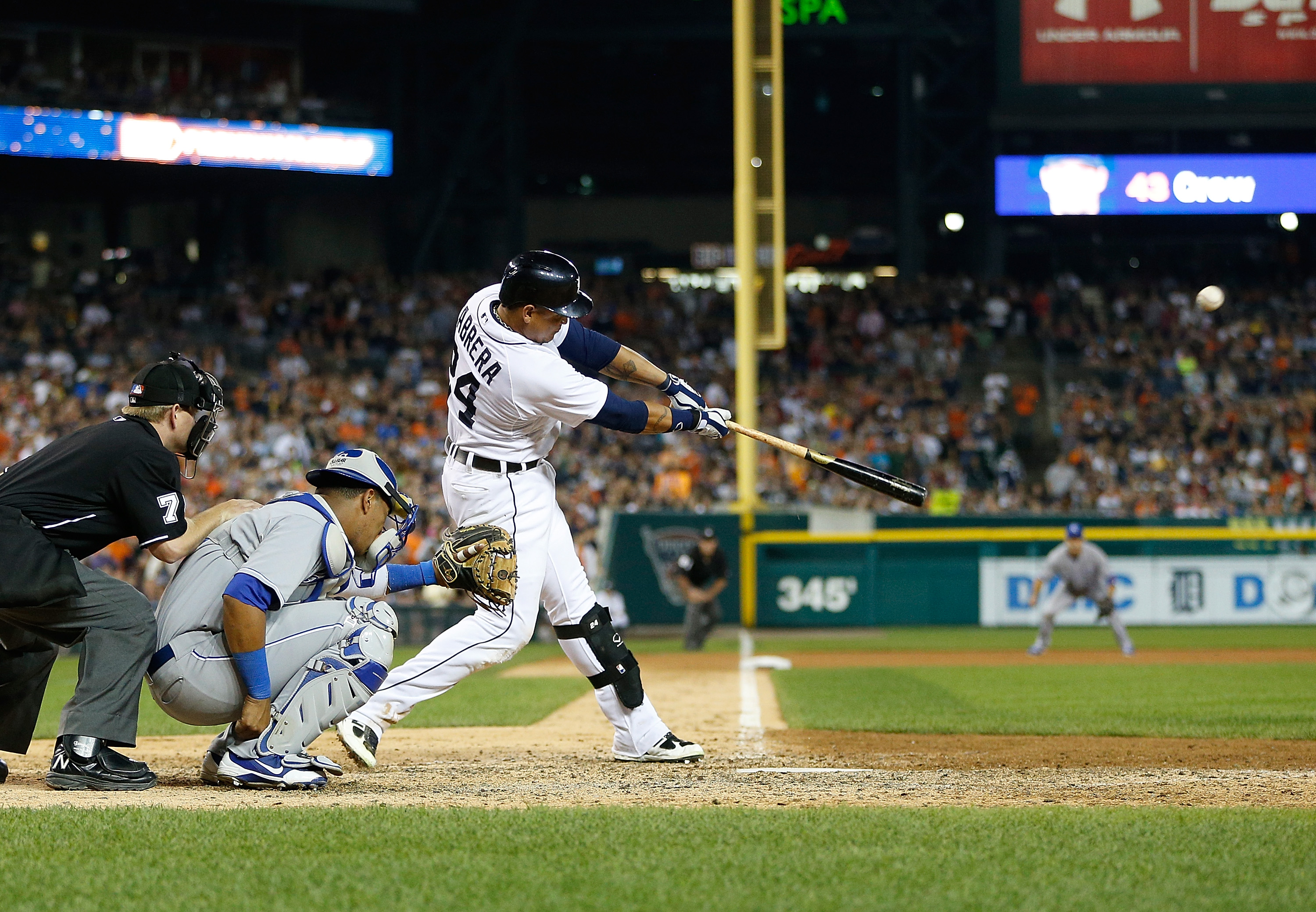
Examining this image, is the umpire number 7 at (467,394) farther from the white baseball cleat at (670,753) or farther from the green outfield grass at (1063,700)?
the green outfield grass at (1063,700)

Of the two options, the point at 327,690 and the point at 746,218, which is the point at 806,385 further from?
the point at 327,690

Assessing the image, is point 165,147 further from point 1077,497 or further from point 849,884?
point 849,884

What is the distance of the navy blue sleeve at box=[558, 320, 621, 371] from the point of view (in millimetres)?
5176

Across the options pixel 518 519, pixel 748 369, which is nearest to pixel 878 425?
pixel 748 369

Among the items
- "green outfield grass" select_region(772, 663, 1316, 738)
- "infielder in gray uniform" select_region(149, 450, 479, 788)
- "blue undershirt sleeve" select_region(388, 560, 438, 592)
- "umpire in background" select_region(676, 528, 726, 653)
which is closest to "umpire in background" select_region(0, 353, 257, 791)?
"infielder in gray uniform" select_region(149, 450, 479, 788)

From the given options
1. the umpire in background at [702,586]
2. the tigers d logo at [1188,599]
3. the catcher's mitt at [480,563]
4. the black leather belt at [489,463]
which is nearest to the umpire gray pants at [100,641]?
the catcher's mitt at [480,563]

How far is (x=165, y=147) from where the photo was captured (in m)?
22.5

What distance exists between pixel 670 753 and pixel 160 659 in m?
1.94

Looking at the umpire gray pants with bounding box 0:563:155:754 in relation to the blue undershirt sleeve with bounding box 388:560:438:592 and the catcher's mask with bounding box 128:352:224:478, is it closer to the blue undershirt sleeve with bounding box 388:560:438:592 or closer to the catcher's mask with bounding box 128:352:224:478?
the catcher's mask with bounding box 128:352:224:478

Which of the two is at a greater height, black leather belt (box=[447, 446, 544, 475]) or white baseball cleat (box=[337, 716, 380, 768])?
black leather belt (box=[447, 446, 544, 475])

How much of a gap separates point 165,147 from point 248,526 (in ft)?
65.1

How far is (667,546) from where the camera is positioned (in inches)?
682

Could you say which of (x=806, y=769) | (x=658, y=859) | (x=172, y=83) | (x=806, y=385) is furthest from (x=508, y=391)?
(x=172, y=83)

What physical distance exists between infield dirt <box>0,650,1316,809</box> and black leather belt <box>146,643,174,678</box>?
15.2 inches
